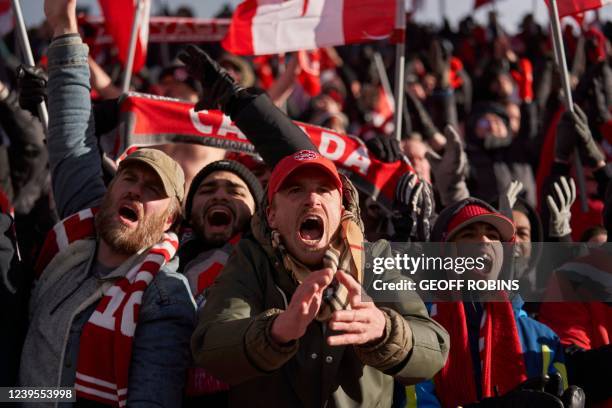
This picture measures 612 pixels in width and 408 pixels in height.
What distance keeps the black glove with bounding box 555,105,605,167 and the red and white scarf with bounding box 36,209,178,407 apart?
2.87m

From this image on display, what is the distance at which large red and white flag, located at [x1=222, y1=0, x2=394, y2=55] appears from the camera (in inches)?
214

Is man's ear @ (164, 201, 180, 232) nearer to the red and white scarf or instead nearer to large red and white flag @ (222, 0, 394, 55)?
the red and white scarf

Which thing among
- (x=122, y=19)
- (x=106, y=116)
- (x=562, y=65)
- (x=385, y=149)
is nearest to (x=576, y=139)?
(x=562, y=65)

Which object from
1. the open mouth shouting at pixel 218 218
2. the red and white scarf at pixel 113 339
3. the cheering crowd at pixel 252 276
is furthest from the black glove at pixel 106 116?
the red and white scarf at pixel 113 339

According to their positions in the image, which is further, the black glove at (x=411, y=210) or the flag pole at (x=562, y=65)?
the flag pole at (x=562, y=65)

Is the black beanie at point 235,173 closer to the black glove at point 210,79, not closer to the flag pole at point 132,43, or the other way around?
the black glove at point 210,79

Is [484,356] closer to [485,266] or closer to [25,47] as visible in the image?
[485,266]

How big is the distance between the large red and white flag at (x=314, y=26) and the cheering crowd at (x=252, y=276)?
2.40ft

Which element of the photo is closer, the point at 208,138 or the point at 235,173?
the point at 235,173

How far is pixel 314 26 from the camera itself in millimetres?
5445

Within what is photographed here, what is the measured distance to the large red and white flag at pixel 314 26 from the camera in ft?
17.8

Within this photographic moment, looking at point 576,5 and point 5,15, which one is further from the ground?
point 5,15

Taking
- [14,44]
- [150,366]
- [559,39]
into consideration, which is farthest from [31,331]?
[14,44]

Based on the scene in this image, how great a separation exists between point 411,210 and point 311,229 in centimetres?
148
